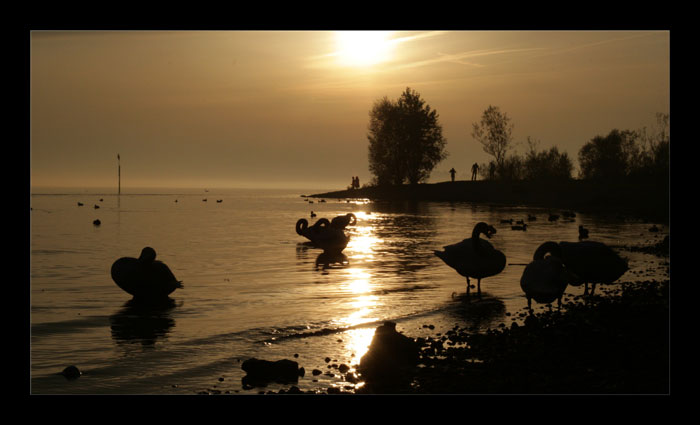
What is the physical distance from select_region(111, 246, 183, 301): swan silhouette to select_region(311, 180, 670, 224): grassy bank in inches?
1623

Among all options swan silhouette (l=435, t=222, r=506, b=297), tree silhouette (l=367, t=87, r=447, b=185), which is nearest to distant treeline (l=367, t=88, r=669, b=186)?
tree silhouette (l=367, t=87, r=447, b=185)

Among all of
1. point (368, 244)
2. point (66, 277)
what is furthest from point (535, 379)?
point (368, 244)

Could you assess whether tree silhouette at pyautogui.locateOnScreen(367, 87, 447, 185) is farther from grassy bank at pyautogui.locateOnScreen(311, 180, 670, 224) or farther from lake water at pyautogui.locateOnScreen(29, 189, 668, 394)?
lake water at pyautogui.locateOnScreen(29, 189, 668, 394)

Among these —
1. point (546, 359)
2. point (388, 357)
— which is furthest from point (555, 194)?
point (388, 357)

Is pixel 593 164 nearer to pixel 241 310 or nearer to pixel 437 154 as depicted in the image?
pixel 437 154

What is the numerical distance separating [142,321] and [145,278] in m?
2.45

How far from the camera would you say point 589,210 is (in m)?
68.9

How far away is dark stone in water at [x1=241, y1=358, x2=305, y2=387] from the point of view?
1049 centimetres

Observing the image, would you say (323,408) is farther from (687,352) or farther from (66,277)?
(66,277)

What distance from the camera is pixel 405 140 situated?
108 meters

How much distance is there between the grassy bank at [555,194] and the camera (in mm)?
66438

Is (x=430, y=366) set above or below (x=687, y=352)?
below

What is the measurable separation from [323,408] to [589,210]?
218 feet

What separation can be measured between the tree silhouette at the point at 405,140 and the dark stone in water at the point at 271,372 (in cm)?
9800
